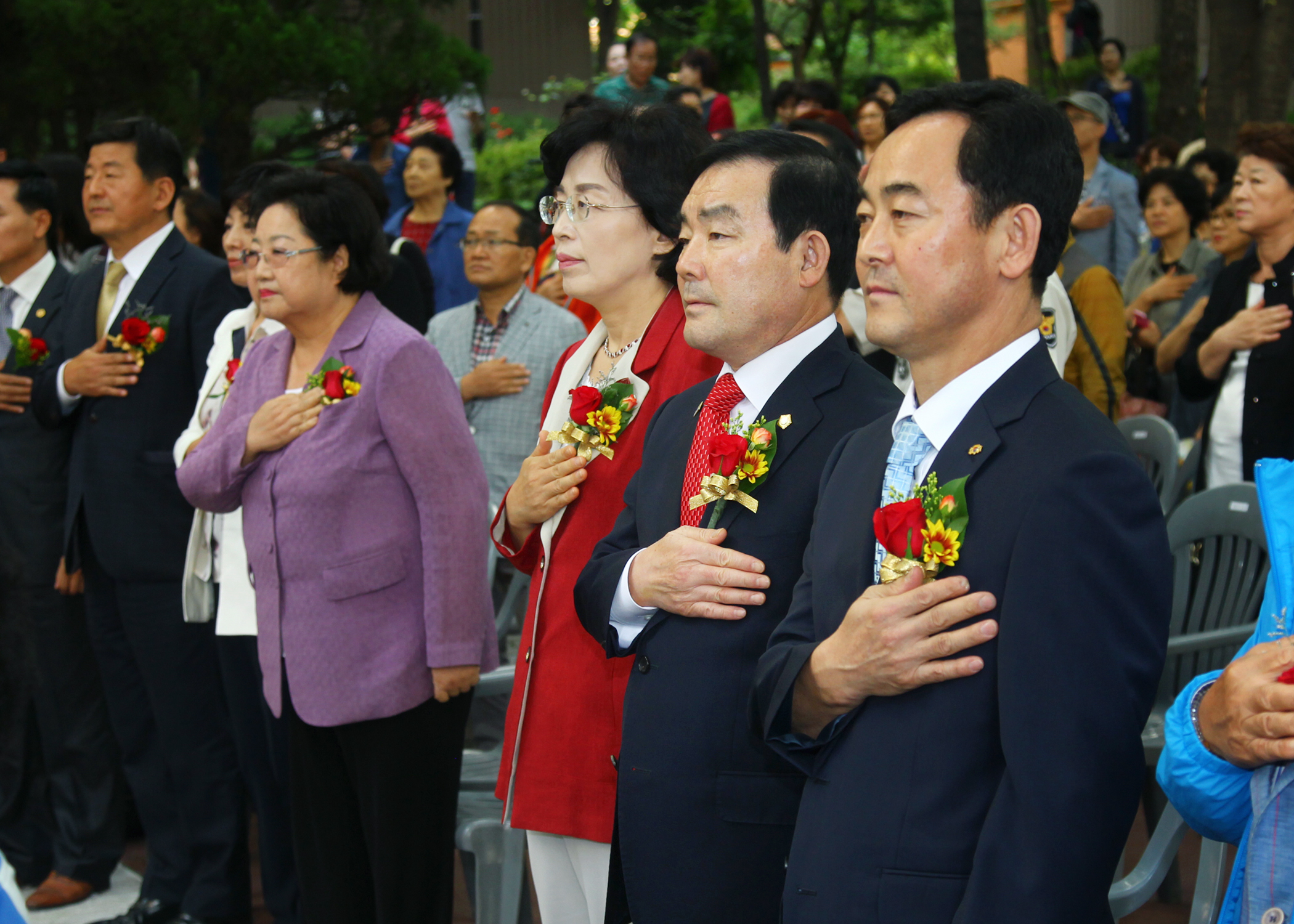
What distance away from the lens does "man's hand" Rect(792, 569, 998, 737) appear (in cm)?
154

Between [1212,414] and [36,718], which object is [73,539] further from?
[1212,414]

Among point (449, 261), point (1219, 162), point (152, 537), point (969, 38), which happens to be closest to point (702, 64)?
point (969, 38)

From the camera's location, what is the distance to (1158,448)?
4.38m

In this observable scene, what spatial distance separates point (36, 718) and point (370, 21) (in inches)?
239

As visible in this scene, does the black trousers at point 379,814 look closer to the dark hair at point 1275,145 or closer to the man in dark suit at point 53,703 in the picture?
the man in dark suit at point 53,703

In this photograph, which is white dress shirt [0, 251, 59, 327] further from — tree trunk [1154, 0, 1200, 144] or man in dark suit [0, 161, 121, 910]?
tree trunk [1154, 0, 1200, 144]

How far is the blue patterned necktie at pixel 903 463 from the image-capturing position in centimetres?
169

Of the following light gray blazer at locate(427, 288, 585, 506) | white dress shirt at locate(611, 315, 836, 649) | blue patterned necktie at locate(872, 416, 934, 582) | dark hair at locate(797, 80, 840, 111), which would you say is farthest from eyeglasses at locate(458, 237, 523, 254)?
blue patterned necktie at locate(872, 416, 934, 582)

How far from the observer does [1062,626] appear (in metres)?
1.48

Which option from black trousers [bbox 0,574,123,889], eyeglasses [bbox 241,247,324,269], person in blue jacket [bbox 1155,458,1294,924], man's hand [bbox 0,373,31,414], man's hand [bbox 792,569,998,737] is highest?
eyeglasses [bbox 241,247,324,269]

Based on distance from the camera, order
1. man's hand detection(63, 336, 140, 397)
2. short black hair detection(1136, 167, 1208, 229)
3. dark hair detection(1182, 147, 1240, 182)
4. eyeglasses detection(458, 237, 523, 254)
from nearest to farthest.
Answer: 1. man's hand detection(63, 336, 140, 397)
2. eyeglasses detection(458, 237, 523, 254)
3. short black hair detection(1136, 167, 1208, 229)
4. dark hair detection(1182, 147, 1240, 182)

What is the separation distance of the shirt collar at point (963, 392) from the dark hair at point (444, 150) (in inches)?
204

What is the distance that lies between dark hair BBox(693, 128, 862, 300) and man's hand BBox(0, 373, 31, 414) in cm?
315

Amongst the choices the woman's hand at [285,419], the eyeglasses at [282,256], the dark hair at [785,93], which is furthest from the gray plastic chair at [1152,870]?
the dark hair at [785,93]
